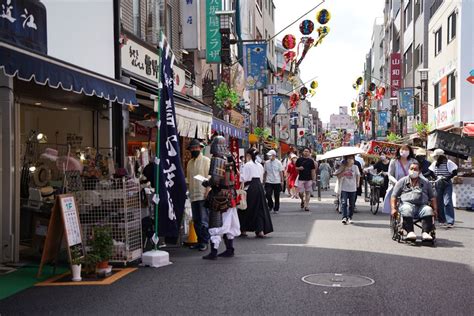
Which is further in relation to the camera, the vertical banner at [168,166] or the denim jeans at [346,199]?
the denim jeans at [346,199]

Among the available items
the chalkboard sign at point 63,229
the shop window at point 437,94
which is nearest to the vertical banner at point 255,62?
the shop window at point 437,94

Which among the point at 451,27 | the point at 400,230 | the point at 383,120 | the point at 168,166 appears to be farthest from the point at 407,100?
the point at 168,166

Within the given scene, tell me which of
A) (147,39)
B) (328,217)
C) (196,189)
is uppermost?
(147,39)

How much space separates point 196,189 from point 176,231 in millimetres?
1272

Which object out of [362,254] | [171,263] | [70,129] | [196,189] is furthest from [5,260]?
[362,254]

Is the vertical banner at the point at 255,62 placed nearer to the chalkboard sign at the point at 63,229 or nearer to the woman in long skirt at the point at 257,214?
the woman in long skirt at the point at 257,214

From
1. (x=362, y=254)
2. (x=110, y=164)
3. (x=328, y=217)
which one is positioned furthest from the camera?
(x=328, y=217)

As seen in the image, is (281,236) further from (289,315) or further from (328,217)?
(289,315)

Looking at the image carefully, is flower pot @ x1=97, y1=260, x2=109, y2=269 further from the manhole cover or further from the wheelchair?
the wheelchair

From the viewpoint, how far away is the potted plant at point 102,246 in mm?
7938

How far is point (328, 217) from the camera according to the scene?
51.2 feet

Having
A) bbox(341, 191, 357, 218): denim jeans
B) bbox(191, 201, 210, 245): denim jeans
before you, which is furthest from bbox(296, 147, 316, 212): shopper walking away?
bbox(191, 201, 210, 245): denim jeans

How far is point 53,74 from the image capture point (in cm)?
789

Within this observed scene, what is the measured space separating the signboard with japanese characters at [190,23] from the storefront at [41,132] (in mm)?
9389
